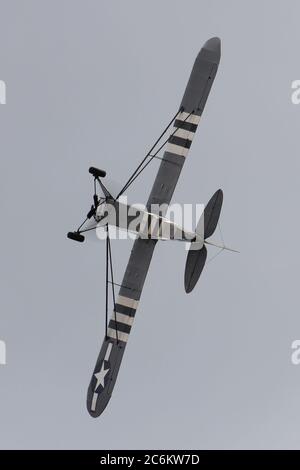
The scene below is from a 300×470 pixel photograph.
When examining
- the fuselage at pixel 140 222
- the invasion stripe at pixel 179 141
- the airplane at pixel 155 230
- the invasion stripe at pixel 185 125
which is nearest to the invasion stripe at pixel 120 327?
the airplane at pixel 155 230

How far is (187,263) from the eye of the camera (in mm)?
33000

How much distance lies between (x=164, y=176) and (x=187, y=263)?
4.61 metres

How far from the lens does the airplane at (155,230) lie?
108 ft

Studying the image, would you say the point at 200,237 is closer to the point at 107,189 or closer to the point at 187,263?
the point at 187,263

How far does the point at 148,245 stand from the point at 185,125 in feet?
20.2

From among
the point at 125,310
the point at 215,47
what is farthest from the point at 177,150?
the point at 125,310

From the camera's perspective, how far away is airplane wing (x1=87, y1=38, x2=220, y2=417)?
3469 cm

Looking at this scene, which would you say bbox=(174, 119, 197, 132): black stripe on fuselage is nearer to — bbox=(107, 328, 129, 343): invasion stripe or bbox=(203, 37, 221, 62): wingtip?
bbox=(203, 37, 221, 62): wingtip

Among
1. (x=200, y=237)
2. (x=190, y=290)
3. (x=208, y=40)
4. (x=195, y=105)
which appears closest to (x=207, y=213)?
(x=200, y=237)

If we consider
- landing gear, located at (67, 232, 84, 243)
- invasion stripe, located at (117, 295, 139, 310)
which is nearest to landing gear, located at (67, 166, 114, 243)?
landing gear, located at (67, 232, 84, 243)

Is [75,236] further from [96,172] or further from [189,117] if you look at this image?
[189,117]

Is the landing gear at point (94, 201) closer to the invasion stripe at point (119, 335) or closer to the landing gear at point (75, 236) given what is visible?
the landing gear at point (75, 236)

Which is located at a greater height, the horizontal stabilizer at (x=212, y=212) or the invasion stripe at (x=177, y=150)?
the invasion stripe at (x=177, y=150)

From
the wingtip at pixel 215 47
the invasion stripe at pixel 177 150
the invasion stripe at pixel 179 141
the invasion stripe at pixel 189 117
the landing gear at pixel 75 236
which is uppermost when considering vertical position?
the wingtip at pixel 215 47
